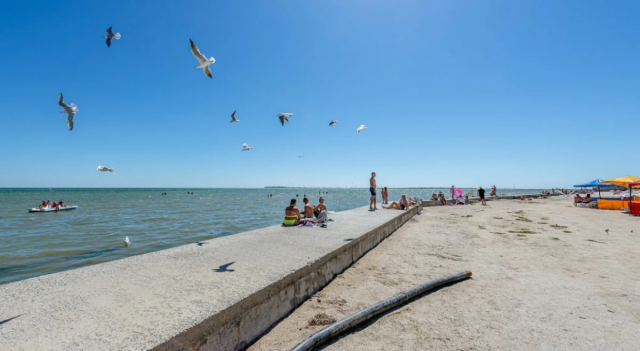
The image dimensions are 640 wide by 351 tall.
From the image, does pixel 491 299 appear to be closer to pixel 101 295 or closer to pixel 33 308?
pixel 101 295

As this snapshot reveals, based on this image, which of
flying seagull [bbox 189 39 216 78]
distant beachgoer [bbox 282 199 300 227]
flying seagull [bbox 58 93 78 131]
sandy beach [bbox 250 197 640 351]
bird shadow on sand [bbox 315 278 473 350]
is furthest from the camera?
distant beachgoer [bbox 282 199 300 227]

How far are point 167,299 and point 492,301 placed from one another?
4375mm

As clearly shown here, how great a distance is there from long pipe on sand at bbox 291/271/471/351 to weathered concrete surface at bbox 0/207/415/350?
2.22ft

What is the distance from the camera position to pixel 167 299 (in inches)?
114

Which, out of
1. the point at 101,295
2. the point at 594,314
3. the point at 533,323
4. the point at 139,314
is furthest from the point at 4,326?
the point at 594,314

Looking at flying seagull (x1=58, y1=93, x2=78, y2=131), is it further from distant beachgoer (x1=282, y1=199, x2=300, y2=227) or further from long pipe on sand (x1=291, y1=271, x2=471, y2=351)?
long pipe on sand (x1=291, y1=271, x2=471, y2=351)

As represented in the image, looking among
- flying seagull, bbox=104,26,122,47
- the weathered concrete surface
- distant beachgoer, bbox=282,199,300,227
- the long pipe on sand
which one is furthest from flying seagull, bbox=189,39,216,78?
the long pipe on sand

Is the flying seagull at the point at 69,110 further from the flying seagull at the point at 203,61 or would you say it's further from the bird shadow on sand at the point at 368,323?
the bird shadow on sand at the point at 368,323

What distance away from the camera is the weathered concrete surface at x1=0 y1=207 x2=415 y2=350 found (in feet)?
7.24

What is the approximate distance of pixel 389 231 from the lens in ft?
33.1

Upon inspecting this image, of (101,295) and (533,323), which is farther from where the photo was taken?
(533,323)

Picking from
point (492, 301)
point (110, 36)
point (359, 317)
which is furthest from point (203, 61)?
point (492, 301)

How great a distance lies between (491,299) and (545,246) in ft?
17.9

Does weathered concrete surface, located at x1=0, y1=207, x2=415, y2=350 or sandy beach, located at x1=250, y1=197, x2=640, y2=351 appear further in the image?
sandy beach, located at x1=250, y1=197, x2=640, y2=351
